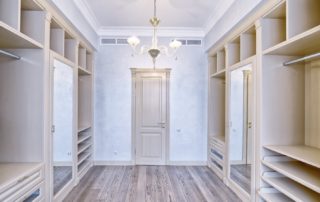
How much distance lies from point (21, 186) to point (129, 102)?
3.47 metres

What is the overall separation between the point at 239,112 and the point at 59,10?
10.3 ft

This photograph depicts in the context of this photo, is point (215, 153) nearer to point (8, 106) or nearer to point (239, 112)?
point (239, 112)

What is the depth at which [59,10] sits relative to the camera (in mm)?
3236

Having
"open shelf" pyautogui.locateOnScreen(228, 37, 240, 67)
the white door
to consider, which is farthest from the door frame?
"open shelf" pyautogui.locateOnScreen(228, 37, 240, 67)

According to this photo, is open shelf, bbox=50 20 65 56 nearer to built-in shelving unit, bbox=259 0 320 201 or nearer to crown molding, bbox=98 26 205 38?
crown molding, bbox=98 26 205 38

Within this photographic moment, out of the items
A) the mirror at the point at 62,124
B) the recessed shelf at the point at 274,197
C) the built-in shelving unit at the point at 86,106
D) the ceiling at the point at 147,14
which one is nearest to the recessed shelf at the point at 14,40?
the mirror at the point at 62,124

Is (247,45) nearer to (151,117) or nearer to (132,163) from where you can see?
(151,117)

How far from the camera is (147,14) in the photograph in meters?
4.68

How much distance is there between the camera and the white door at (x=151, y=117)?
19.0 ft

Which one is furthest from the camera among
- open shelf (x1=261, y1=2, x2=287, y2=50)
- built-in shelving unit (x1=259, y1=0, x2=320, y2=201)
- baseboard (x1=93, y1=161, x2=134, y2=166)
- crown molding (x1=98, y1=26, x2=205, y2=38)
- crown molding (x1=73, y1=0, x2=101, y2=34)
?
baseboard (x1=93, y1=161, x2=134, y2=166)

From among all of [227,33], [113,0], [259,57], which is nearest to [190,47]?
[227,33]

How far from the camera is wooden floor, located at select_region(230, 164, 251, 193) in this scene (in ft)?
11.6

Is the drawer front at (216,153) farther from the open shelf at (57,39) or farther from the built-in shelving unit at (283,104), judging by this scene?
the open shelf at (57,39)

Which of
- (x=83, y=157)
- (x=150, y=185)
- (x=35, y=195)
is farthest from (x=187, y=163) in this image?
(x=35, y=195)
